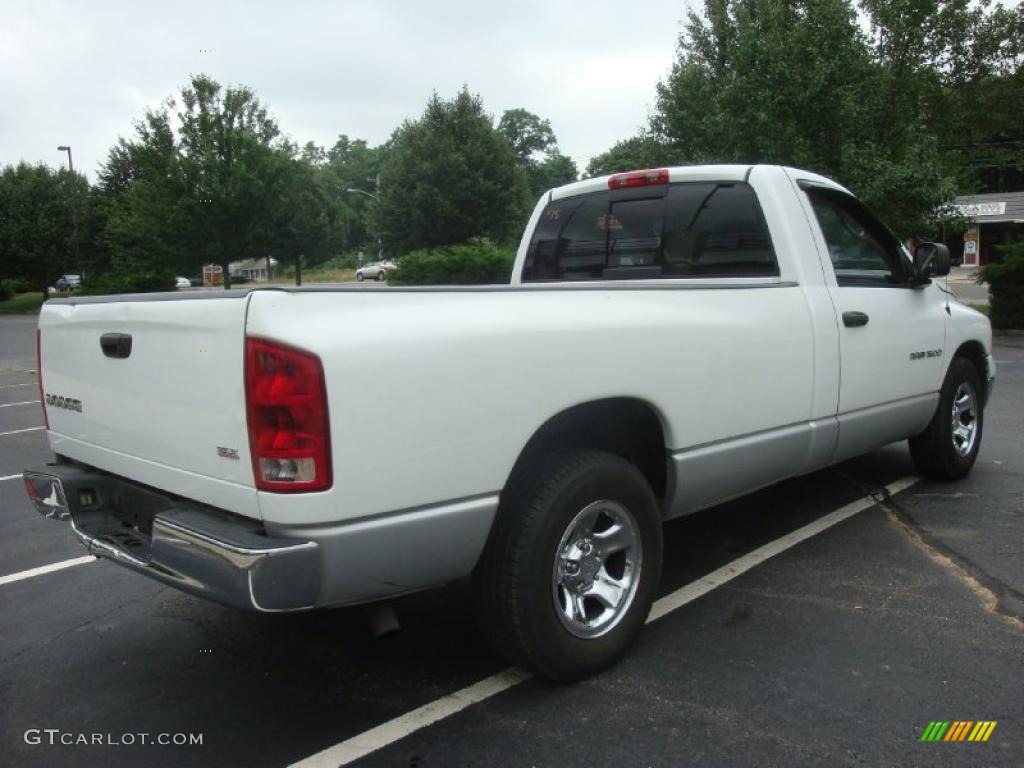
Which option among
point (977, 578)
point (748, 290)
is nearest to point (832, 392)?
point (748, 290)

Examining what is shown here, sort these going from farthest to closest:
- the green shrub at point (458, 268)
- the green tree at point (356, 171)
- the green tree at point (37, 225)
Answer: the green tree at point (356, 171)
the green tree at point (37, 225)
the green shrub at point (458, 268)

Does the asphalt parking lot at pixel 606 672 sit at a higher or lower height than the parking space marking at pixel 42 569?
Result: lower

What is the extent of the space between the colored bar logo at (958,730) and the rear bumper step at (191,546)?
6.43 feet

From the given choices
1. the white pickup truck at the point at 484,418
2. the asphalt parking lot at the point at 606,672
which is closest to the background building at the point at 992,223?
the white pickup truck at the point at 484,418

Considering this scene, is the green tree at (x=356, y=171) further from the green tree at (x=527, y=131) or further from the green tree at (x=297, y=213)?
the green tree at (x=297, y=213)

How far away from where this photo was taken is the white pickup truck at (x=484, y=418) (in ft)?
7.54

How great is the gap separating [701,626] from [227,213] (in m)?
28.1

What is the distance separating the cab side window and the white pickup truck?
1.9 inches

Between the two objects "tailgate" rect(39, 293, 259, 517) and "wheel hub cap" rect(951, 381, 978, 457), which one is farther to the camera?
"wheel hub cap" rect(951, 381, 978, 457)

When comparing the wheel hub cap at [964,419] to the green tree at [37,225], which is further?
the green tree at [37,225]

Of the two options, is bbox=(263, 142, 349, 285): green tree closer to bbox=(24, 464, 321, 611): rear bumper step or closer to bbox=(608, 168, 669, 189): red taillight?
bbox=(608, 168, 669, 189): red taillight

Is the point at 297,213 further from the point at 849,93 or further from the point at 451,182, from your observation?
the point at 849,93

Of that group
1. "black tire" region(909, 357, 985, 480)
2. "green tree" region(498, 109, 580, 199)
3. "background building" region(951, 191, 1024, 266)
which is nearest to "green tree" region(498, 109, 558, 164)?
"green tree" region(498, 109, 580, 199)

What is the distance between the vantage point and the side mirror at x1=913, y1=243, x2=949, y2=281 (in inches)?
185
